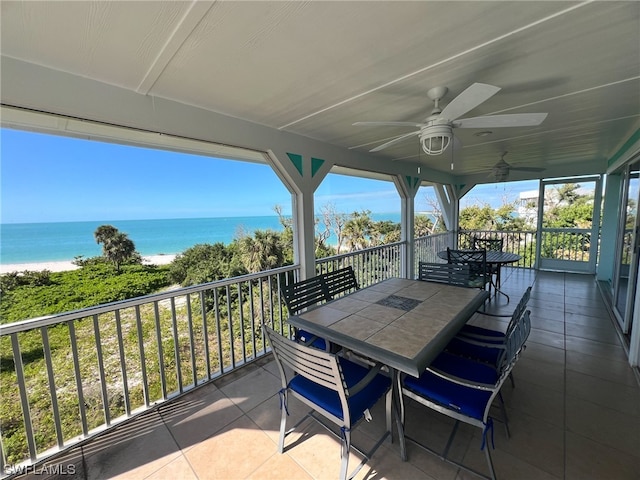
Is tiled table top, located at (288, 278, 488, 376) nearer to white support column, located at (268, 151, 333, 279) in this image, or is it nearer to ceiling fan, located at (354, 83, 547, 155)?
white support column, located at (268, 151, 333, 279)

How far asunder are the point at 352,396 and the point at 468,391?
25.9 inches

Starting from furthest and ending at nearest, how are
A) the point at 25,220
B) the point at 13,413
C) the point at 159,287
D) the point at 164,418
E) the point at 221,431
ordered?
the point at 159,287
the point at 25,220
the point at 13,413
the point at 164,418
the point at 221,431

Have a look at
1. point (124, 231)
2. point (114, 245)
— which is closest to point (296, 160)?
point (114, 245)

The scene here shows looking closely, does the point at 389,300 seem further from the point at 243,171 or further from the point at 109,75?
the point at 243,171

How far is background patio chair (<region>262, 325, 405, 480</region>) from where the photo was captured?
48.3 inches

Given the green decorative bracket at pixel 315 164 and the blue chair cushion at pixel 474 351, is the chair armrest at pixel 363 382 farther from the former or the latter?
the green decorative bracket at pixel 315 164

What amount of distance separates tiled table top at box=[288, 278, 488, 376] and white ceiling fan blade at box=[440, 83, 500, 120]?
1349mm

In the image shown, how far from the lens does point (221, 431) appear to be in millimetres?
1790

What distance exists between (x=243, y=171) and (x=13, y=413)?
45.1 ft

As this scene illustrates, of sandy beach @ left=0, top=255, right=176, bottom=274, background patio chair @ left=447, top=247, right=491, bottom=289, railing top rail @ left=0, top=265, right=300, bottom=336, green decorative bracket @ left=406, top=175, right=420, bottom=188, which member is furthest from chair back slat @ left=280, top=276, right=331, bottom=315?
sandy beach @ left=0, top=255, right=176, bottom=274

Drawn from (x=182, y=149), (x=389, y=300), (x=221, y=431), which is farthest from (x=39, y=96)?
(x=389, y=300)

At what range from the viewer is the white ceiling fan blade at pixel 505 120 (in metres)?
1.57

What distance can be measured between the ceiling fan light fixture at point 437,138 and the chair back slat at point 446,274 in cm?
147

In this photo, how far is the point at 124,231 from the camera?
43.8 ft
